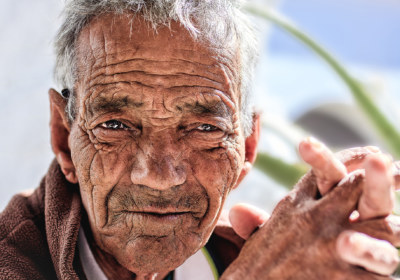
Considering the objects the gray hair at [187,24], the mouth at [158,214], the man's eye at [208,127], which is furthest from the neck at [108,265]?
the man's eye at [208,127]

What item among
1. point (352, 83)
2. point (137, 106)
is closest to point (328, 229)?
point (137, 106)

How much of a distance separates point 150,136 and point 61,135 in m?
0.39

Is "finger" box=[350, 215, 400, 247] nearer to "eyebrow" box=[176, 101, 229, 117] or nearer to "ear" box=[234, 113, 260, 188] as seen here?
"eyebrow" box=[176, 101, 229, 117]

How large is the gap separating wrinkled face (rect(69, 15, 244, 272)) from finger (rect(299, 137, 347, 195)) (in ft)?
1.23

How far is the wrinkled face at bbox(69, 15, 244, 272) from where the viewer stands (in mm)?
1215

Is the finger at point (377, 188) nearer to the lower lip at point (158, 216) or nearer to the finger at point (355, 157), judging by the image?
the finger at point (355, 157)

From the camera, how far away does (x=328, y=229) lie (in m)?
0.92


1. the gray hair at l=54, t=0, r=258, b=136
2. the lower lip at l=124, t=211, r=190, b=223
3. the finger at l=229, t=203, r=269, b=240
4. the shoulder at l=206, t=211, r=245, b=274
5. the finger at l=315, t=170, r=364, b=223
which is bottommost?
the shoulder at l=206, t=211, r=245, b=274

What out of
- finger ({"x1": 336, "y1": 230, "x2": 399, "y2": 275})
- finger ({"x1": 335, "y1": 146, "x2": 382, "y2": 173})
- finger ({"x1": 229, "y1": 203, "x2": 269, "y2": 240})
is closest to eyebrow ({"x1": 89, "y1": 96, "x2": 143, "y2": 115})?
finger ({"x1": 229, "y1": 203, "x2": 269, "y2": 240})

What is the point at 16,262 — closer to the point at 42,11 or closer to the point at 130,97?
the point at 130,97

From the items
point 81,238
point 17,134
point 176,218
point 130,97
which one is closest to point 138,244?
point 176,218

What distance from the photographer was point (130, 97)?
4.00 feet

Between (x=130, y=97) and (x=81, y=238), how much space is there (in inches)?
19.3

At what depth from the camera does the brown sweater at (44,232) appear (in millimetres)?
1278
